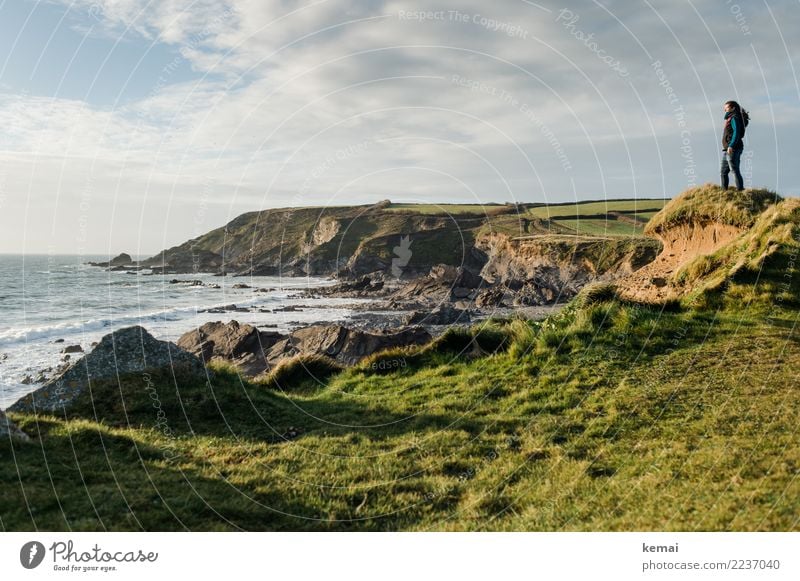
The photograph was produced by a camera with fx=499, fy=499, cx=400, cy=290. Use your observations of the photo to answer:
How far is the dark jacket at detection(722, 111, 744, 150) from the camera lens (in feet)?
56.2

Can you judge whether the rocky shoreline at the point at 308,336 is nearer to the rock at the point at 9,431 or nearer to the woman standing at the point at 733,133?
the rock at the point at 9,431

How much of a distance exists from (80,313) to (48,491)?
6462cm

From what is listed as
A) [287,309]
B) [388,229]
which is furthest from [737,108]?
[388,229]

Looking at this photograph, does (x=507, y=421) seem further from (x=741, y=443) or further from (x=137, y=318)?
(x=137, y=318)

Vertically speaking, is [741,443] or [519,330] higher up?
[519,330]

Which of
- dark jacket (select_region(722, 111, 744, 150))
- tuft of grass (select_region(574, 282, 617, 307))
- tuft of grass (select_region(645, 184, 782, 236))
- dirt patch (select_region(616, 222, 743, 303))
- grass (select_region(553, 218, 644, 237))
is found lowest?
tuft of grass (select_region(574, 282, 617, 307))

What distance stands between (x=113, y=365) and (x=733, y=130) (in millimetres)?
20667

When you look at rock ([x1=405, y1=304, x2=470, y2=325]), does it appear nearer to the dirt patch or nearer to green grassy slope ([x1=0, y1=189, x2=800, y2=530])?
the dirt patch

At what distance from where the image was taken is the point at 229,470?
856cm

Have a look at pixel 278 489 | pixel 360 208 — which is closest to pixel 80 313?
pixel 278 489

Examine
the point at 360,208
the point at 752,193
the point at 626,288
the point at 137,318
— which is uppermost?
the point at 360,208

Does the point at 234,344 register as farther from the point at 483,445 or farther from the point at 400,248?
the point at 400,248

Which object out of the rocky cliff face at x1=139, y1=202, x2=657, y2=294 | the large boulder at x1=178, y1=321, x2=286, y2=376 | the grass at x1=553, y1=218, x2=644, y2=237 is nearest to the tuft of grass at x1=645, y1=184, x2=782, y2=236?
the large boulder at x1=178, y1=321, x2=286, y2=376

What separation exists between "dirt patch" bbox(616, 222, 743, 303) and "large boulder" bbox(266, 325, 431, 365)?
1338cm
